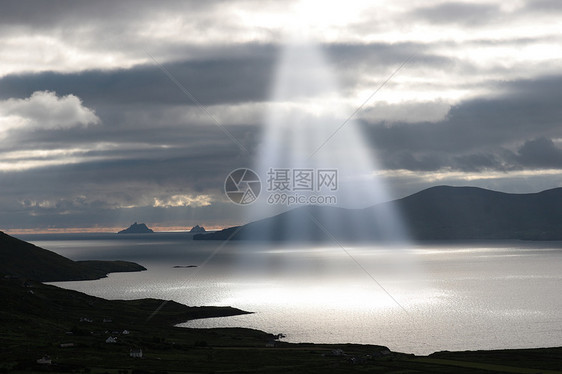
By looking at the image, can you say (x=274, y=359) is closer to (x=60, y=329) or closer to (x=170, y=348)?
(x=170, y=348)

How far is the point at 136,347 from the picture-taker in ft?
402

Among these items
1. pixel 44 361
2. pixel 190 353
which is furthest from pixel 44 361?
pixel 190 353

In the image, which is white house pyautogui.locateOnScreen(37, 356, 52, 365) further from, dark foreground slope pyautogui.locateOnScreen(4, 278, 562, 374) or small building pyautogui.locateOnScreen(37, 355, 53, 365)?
dark foreground slope pyautogui.locateOnScreen(4, 278, 562, 374)

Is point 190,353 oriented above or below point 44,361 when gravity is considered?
above

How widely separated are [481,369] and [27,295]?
12857 centimetres

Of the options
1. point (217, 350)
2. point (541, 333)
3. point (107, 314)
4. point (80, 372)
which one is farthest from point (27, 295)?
point (541, 333)

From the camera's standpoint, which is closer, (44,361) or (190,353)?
(44,361)

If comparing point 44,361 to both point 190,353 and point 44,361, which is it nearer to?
point 44,361

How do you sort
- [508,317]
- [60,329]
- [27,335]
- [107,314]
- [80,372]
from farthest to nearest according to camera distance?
[508,317] < [107,314] < [60,329] < [27,335] < [80,372]

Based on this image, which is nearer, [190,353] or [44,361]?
[44,361]

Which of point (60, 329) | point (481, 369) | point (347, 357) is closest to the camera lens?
point (481, 369)

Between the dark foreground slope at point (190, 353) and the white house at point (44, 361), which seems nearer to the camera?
the white house at point (44, 361)

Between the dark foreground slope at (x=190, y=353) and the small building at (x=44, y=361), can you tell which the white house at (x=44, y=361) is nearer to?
the small building at (x=44, y=361)

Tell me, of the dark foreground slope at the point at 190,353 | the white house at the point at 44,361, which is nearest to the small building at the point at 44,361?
the white house at the point at 44,361
